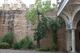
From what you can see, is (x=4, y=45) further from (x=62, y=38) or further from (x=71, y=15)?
(x=71, y=15)

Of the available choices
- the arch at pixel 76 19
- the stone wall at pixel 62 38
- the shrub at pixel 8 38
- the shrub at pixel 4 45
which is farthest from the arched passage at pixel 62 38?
the shrub at pixel 4 45

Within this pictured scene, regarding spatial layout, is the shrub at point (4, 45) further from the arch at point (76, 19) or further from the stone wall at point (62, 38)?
the arch at point (76, 19)

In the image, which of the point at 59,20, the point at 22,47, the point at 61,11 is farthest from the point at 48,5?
the point at 22,47

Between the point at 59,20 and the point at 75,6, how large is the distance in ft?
8.91

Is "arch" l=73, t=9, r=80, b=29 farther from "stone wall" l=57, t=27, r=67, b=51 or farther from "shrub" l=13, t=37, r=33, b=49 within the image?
"shrub" l=13, t=37, r=33, b=49

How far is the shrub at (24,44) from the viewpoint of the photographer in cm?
2059

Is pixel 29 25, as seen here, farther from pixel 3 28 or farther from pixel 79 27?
pixel 79 27

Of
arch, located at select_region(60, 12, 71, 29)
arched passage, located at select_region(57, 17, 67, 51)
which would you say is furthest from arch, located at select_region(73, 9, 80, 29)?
arched passage, located at select_region(57, 17, 67, 51)

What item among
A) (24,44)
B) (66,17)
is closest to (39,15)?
(66,17)

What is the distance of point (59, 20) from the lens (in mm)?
19984

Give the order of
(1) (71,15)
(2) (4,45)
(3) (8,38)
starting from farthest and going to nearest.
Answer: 1. (3) (8,38)
2. (2) (4,45)
3. (1) (71,15)

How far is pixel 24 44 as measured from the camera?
68.5 ft

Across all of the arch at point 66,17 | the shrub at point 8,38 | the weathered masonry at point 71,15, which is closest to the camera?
the weathered masonry at point 71,15

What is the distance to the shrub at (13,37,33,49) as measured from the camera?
20.6 metres
